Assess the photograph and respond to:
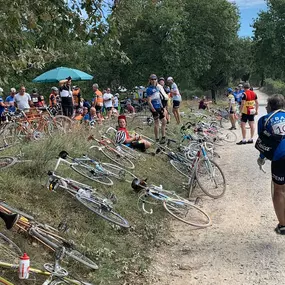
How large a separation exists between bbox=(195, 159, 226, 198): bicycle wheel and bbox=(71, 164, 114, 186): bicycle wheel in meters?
1.61

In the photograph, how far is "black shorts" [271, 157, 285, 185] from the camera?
5180 mm

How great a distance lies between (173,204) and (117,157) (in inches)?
96.5

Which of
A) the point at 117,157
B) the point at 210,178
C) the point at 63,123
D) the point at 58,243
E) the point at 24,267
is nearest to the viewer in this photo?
the point at 24,267

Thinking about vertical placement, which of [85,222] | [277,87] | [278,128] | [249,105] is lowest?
[277,87]

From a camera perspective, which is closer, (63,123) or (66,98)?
(63,123)

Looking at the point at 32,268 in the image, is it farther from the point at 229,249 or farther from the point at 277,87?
the point at 277,87

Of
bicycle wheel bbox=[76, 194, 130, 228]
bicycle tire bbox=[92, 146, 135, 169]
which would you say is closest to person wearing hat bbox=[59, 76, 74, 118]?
bicycle tire bbox=[92, 146, 135, 169]

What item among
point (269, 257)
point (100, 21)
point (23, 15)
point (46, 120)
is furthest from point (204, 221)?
point (46, 120)

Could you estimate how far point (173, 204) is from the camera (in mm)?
6188

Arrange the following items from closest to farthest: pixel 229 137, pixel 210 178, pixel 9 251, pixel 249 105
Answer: pixel 9 251 → pixel 210 178 → pixel 249 105 → pixel 229 137

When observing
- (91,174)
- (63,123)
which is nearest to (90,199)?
(91,174)

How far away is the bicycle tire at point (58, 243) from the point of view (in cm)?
437

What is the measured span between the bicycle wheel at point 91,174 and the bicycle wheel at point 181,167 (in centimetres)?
225

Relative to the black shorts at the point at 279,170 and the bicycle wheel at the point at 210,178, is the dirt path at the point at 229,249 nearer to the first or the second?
the bicycle wheel at the point at 210,178
